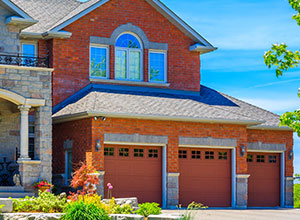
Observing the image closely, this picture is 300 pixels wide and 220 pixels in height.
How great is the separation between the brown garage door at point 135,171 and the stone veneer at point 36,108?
272 centimetres

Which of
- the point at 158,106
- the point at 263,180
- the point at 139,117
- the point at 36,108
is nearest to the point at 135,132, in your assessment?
the point at 139,117

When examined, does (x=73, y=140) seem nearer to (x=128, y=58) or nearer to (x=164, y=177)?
(x=164, y=177)

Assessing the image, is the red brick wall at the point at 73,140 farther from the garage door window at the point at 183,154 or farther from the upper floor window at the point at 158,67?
the upper floor window at the point at 158,67

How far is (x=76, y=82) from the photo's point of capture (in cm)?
2847

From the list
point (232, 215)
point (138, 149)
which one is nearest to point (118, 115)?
point (138, 149)

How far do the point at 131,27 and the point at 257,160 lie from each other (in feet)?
29.0

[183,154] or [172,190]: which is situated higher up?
[183,154]

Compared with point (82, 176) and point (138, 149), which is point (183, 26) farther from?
point (82, 176)

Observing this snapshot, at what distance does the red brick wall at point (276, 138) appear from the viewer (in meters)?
29.6

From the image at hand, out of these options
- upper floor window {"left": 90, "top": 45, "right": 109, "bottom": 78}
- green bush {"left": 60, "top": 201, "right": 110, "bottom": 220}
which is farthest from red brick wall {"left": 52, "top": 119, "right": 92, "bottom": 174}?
green bush {"left": 60, "top": 201, "right": 110, "bottom": 220}

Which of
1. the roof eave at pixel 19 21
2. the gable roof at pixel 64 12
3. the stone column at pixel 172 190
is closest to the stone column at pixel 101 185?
the stone column at pixel 172 190

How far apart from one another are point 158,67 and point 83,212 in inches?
569

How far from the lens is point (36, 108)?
2428 cm

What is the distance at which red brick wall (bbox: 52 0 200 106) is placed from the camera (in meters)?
28.3
